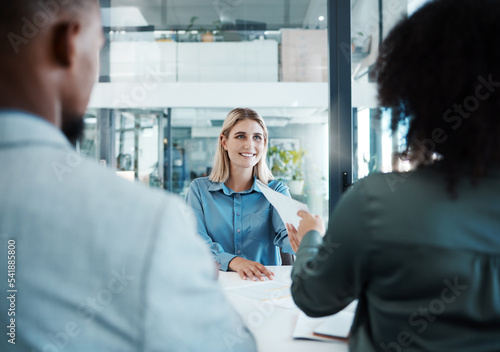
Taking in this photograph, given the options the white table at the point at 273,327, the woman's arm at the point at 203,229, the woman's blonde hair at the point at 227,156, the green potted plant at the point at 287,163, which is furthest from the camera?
the green potted plant at the point at 287,163

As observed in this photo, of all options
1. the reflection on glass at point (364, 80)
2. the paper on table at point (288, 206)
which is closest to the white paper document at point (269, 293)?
the paper on table at point (288, 206)

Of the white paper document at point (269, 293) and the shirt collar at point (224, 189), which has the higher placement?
the shirt collar at point (224, 189)

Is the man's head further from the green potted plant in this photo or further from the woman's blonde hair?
the green potted plant

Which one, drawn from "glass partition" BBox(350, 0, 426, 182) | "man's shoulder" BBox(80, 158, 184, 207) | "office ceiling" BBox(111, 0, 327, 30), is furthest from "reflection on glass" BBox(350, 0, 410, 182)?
"man's shoulder" BBox(80, 158, 184, 207)

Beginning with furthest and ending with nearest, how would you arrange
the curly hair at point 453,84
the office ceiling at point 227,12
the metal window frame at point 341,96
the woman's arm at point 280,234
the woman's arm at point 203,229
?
1. the office ceiling at point 227,12
2. the metal window frame at point 341,96
3. the woman's arm at point 280,234
4. the woman's arm at point 203,229
5. the curly hair at point 453,84

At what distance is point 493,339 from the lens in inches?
24.8

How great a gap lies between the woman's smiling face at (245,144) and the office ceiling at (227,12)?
1236 mm

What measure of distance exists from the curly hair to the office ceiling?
7.81ft

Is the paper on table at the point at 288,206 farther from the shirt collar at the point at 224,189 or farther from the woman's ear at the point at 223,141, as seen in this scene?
the woman's ear at the point at 223,141

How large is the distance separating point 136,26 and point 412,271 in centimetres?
349

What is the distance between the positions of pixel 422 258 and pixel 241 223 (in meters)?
1.48

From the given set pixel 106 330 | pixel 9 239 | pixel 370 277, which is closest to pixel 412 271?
pixel 370 277

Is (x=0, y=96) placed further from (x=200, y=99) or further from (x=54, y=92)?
(x=200, y=99)

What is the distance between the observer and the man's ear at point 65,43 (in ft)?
1.98
